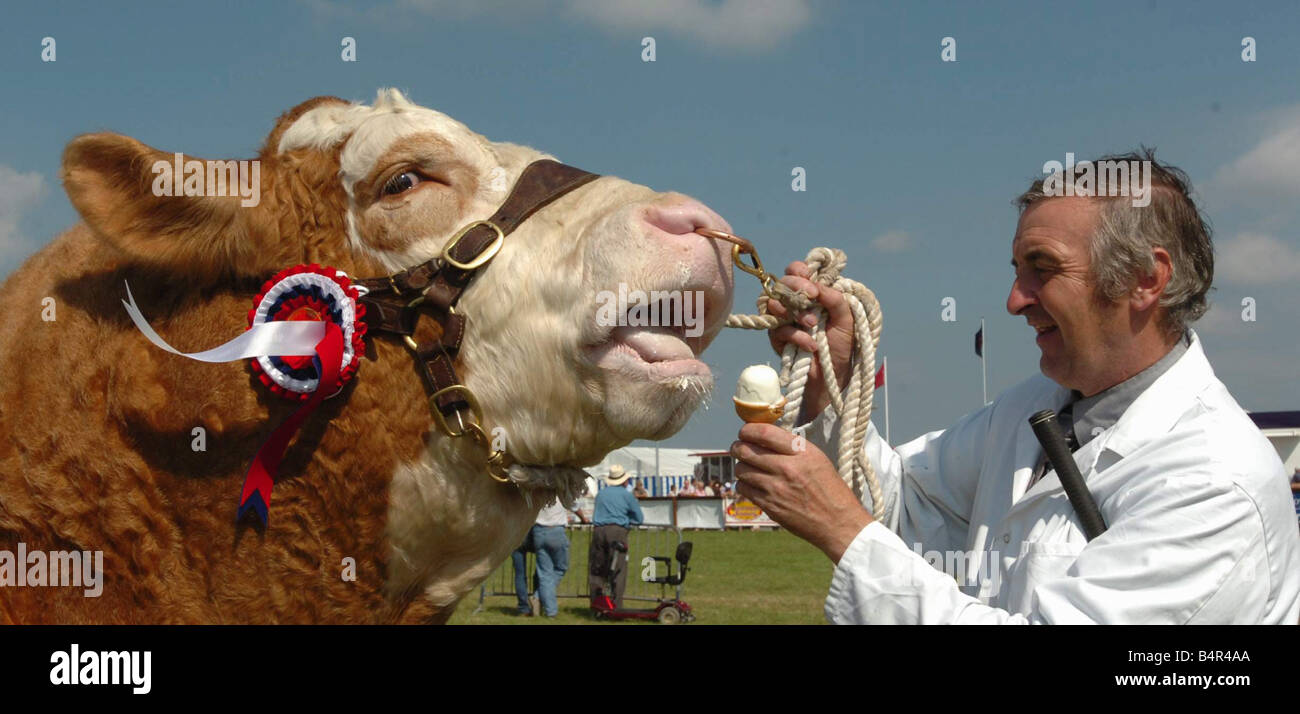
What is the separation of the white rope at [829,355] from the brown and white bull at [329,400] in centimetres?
29

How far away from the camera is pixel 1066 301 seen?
3.40m

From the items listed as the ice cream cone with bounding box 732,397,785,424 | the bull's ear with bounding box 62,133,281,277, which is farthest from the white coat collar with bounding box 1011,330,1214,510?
the bull's ear with bounding box 62,133,281,277

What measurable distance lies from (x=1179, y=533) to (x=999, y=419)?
1210mm

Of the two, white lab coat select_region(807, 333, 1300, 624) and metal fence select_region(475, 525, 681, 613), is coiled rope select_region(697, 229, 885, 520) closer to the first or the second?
white lab coat select_region(807, 333, 1300, 624)

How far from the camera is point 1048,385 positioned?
400 cm

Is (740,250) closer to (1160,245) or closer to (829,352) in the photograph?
(829,352)

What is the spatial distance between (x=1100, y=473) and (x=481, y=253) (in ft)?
6.44

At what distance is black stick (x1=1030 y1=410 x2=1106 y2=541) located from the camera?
123 inches

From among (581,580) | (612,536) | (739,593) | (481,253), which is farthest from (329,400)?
(581,580)

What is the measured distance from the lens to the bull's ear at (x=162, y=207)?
2990mm

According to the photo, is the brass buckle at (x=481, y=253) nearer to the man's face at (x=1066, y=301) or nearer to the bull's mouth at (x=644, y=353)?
the bull's mouth at (x=644, y=353)

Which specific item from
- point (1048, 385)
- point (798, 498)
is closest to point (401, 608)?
point (798, 498)
